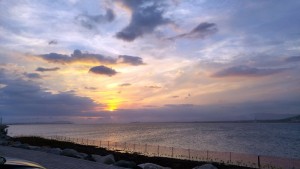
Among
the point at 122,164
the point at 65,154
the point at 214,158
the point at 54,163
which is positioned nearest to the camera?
the point at 54,163

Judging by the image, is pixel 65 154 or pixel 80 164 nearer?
pixel 80 164

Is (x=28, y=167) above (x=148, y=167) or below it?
above

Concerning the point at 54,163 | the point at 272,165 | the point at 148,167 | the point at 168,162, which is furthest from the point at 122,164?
the point at 272,165

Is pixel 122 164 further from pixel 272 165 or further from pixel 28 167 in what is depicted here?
pixel 272 165

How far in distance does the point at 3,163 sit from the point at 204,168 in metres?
14.0

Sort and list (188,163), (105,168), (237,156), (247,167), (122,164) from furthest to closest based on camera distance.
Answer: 1. (237,156)
2. (188,163)
3. (247,167)
4. (122,164)
5. (105,168)

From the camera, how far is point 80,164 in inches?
695

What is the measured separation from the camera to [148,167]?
17547mm

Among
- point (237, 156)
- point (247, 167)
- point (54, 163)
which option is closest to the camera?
point (54, 163)

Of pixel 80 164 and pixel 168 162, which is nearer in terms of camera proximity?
pixel 80 164

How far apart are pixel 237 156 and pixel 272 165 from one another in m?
8.00

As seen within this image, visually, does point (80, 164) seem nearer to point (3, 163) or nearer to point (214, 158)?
point (3, 163)

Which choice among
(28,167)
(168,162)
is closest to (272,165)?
(168,162)

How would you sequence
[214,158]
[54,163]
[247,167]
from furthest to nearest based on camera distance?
[214,158] → [247,167] → [54,163]
